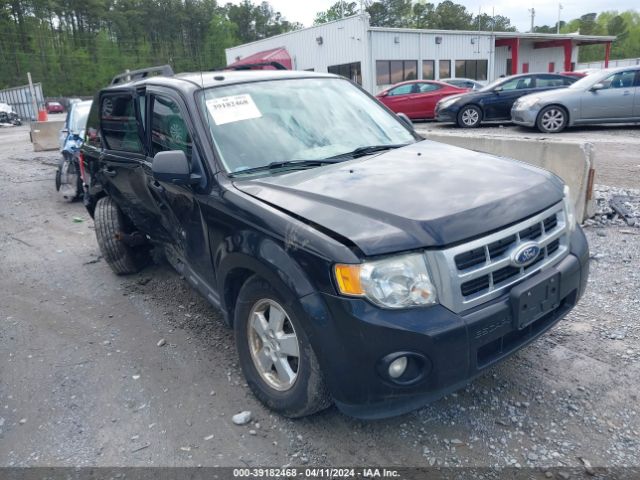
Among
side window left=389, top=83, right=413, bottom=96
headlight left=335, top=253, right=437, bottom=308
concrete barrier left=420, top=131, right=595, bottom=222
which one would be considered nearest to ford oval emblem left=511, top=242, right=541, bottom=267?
headlight left=335, top=253, right=437, bottom=308

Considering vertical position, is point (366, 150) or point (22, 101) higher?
point (22, 101)

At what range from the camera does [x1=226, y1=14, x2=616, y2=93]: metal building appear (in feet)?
90.0

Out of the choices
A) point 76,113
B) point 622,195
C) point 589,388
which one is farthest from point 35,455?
point 76,113

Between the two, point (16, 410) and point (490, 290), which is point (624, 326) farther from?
point (16, 410)

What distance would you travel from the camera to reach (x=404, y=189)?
2707mm

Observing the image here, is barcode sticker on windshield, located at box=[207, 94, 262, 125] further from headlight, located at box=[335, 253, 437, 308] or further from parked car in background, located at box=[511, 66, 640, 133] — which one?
parked car in background, located at box=[511, 66, 640, 133]

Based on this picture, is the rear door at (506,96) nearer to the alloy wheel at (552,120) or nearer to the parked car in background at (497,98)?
the parked car in background at (497,98)

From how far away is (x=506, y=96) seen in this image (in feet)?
49.0

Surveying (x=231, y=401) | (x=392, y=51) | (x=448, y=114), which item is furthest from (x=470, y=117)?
(x=392, y=51)

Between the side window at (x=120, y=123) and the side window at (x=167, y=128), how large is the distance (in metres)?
0.33

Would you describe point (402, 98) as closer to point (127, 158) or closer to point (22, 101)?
point (127, 158)

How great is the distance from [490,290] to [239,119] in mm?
1890

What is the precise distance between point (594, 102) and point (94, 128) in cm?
1135

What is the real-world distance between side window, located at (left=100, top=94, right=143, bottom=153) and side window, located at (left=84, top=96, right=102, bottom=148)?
16cm
